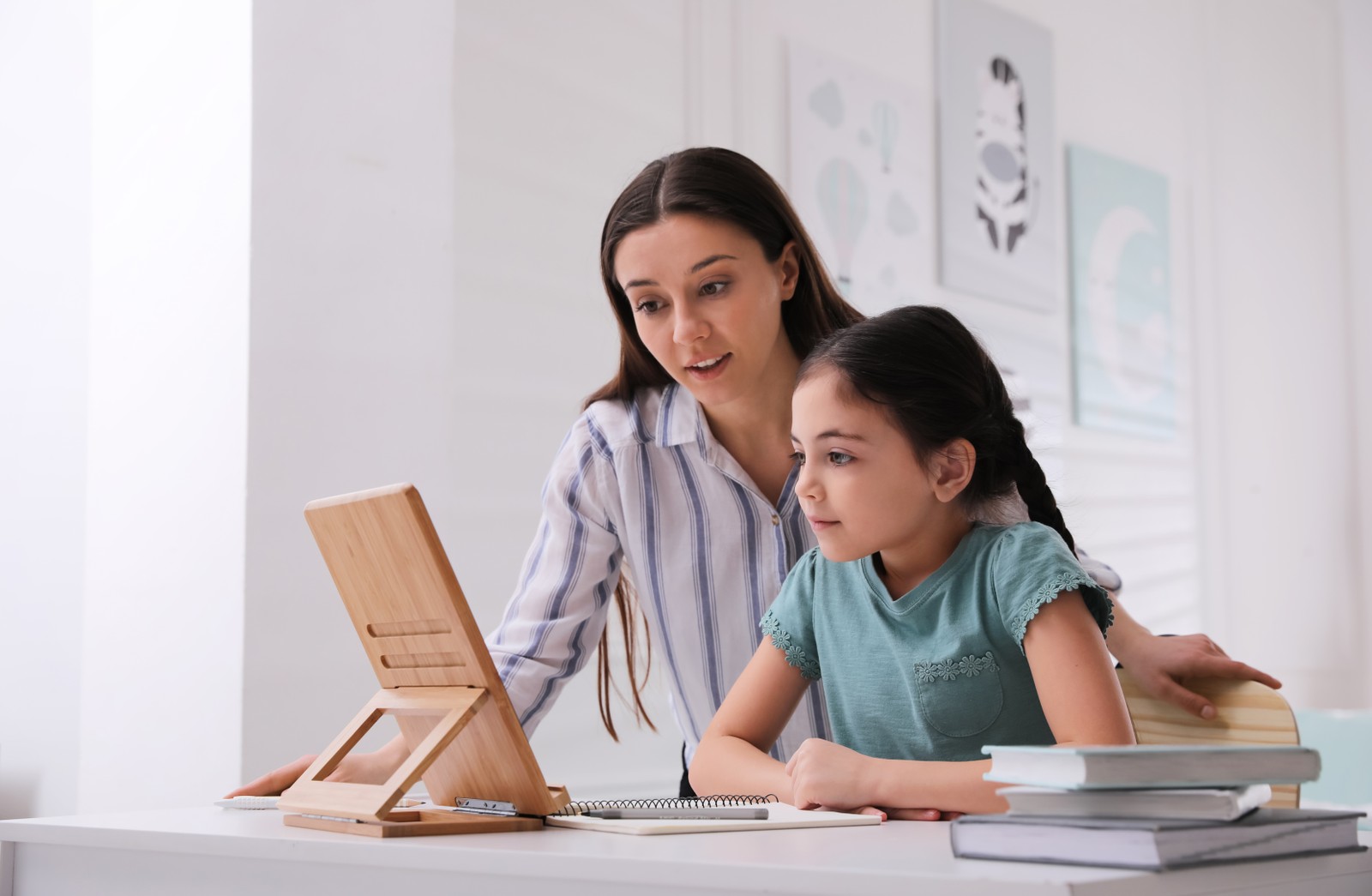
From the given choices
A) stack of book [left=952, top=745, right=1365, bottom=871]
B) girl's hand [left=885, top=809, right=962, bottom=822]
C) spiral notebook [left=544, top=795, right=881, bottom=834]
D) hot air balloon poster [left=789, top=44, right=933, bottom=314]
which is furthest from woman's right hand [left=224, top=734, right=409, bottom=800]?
hot air balloon poster [left=789, top=44, right=933, bottom=314]

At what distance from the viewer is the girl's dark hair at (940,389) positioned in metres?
1.29

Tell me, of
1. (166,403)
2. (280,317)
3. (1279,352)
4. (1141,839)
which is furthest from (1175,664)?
(1279,352)

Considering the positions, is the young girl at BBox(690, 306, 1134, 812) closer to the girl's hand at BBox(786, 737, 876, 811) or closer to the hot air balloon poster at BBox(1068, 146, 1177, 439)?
the girl's hand at BBox(786, 737, 876, 811)

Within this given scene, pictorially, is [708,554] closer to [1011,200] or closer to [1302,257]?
[1011,200]

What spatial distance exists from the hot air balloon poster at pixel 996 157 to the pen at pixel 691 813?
2616 millimetres

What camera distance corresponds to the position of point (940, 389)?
1.31 metres

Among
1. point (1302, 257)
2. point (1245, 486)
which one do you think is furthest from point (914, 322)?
point (1302, 257)

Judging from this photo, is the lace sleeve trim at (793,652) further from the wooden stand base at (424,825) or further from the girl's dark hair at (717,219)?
the wooden stand base at (424,825)

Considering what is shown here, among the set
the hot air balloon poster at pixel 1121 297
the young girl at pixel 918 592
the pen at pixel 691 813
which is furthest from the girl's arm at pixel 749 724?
the hot air balloon poster at pixel 1121 297

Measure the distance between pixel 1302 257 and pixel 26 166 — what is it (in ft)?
13.8

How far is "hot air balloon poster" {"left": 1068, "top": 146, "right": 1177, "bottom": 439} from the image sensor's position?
154 inches

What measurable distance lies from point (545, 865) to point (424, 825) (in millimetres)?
184

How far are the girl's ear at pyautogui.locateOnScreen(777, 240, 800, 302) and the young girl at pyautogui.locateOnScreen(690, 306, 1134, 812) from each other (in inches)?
12.0

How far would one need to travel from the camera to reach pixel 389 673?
3.66 feet
